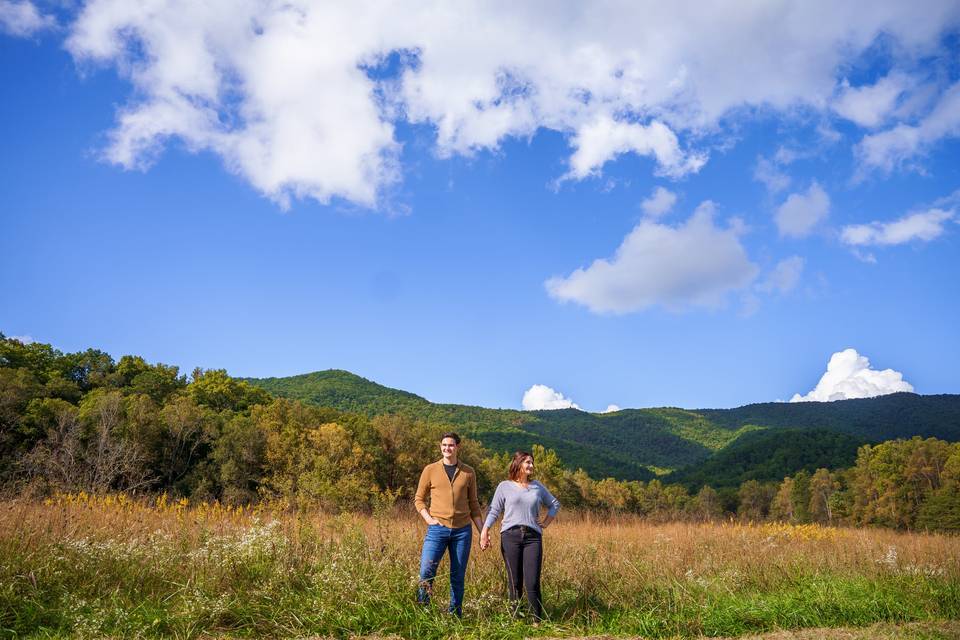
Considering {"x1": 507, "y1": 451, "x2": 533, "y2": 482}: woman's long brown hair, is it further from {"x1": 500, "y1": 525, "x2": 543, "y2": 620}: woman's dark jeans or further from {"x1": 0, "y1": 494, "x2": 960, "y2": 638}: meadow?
{"x1": 0, "y1": 494, "x2": 960, "y2": 638}: meadow

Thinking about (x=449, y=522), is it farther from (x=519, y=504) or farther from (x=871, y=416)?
(x=871, y=416)

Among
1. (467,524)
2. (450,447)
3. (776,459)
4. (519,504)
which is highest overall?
(450,447)

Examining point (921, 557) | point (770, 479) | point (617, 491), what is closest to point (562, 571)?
point (921, 557)

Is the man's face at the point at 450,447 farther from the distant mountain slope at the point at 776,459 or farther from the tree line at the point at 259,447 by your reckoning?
the distant mountain slope at the point at 776,459

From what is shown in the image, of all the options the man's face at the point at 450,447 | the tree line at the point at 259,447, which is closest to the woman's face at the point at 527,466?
the man's face at the point at 450,447

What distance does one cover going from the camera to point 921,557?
8.70 m

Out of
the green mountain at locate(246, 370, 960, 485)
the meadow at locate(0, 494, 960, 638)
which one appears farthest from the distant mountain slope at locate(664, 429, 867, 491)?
the meadow at locate(0, 494, 960, 638)

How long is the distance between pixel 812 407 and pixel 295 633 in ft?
618

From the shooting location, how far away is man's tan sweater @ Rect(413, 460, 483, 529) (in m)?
5.34

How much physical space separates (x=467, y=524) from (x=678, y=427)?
189 metres

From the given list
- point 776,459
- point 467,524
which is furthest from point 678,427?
point 467,524

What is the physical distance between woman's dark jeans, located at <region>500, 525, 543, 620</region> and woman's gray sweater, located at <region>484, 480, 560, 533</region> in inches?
3.0

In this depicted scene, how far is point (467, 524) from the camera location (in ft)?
18.0

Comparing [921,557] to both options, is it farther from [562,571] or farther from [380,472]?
[380,472]
